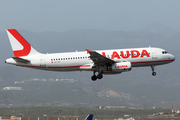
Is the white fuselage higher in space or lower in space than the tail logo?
lower

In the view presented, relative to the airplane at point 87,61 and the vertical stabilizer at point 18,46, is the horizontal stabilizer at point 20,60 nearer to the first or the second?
the airplane at point 87,61

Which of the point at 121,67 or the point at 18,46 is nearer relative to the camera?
the point at 121,67

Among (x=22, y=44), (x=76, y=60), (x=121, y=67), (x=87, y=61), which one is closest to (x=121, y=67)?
(x=121, y=67)

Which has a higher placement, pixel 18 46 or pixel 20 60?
pixel 18 46

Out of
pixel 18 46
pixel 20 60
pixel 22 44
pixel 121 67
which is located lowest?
pixel 121 67

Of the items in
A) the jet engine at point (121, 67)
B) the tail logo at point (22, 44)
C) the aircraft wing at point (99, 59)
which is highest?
the tail logo at point (22, 44)

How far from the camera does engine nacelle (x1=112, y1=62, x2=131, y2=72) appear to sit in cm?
6241

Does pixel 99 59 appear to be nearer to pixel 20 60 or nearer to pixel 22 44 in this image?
pixel 20 60

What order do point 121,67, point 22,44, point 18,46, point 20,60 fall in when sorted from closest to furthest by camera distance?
1. point 121,67
2. point 20,60
3. point 18,46
4. point 22,44

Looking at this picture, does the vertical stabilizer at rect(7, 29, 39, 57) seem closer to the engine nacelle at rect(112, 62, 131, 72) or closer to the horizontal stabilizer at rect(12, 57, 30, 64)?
the horizontal stabilizer at rect(12, 57, 30, 64)

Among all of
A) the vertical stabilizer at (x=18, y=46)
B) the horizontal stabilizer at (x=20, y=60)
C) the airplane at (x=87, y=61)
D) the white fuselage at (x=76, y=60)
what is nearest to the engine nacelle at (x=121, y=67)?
the airplane at (x=87, y=61)

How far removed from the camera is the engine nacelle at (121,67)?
205 ft

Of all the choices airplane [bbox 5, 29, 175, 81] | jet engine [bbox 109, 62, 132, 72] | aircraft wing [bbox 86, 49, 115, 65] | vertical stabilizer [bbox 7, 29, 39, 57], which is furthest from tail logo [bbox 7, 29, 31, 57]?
jet engine [bbox 109, 62, 132, 72]

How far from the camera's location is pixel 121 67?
62.9 meters
